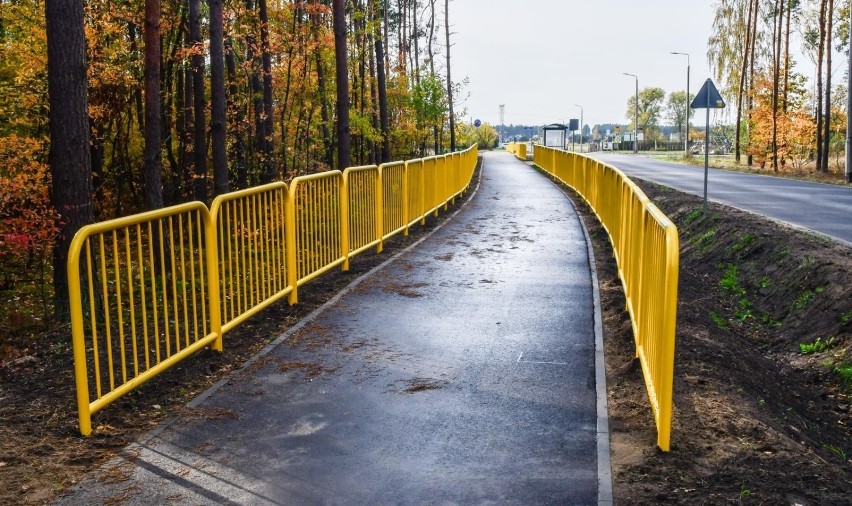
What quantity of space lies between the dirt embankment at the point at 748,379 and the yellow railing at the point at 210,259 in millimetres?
3325

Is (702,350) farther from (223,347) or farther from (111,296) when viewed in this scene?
(111,296)

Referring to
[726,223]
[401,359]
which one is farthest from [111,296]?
[726,223]

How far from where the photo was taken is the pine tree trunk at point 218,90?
15.5m

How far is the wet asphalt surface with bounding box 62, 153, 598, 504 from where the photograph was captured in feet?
14.4

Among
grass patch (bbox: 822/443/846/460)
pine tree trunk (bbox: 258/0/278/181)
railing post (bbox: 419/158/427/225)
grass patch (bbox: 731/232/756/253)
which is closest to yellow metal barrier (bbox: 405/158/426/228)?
railing post (bbox: 419/158/427/225)

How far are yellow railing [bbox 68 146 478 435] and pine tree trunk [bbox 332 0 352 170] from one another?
6.76 metres

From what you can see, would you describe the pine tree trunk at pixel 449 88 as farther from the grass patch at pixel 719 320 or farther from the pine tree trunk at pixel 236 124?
the grass patch at pixel 719 320

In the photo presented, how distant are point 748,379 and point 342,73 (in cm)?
1528

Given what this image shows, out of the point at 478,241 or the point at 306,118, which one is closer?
the point at 478,241

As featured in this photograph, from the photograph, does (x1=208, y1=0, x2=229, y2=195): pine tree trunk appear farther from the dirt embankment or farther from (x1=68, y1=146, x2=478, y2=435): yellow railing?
the dirt embankment

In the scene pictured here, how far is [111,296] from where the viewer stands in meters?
12.0

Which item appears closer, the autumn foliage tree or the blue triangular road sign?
the autumn foliage tree

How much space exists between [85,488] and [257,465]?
36.6 inches

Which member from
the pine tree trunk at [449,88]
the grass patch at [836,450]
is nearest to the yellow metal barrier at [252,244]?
the grass patch at [836,450]
